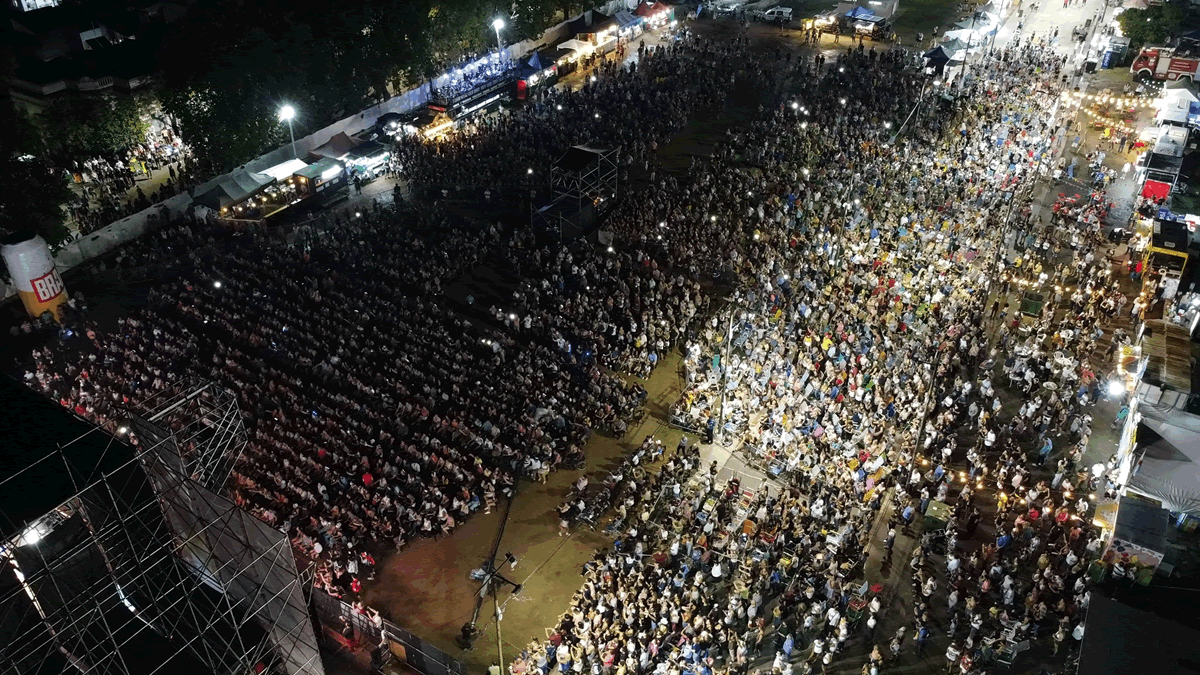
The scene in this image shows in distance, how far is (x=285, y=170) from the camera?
35.8 meters

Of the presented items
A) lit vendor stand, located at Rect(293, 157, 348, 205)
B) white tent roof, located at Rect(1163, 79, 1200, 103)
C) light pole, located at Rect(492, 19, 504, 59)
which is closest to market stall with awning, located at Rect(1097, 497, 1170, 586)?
white tent roof, located at Rect(1163, 79, 1200, 103)

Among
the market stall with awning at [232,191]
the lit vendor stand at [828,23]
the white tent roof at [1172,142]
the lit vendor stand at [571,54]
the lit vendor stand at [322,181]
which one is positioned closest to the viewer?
the market stall with awning at [232,191]

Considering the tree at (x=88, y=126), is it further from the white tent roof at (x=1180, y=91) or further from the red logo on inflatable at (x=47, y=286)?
the white tent roof at (x=1180, y=91)

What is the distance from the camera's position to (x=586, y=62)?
50.5 meters

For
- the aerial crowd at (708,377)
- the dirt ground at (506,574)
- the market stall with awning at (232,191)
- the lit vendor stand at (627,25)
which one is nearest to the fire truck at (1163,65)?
the aerial crowd at (708,377)

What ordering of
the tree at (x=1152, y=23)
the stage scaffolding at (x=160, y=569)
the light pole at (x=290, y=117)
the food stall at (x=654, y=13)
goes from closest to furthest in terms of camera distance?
the stage scaffolding at (x=160, y=569) → the light pole at (x=290, y=117) → the tree at (x=1152, y=23) → the food stall at (x=654, y=13)

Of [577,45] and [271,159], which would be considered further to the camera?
[577,45]

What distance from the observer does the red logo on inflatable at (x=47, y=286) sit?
2780 centimetres

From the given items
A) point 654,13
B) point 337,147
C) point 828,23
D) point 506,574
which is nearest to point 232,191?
point 337,147

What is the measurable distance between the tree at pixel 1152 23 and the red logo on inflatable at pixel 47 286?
2226 inches

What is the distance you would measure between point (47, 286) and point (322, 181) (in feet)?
38.5

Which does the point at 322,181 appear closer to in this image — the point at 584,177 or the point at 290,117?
the point at 290,117

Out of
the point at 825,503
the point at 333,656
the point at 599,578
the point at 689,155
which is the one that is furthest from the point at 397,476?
the point at 689,155

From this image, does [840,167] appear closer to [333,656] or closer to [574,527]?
[574,527]
